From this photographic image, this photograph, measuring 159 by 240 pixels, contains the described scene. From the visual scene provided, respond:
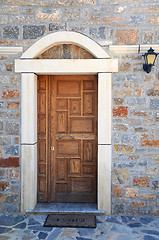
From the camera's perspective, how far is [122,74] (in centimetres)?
319

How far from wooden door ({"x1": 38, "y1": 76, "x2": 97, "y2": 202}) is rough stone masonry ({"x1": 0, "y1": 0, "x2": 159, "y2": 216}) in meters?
0.42

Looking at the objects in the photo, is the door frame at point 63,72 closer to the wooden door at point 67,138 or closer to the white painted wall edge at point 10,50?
the white painted wall edge at point 10,50

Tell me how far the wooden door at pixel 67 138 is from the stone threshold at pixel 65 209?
0.34 feet

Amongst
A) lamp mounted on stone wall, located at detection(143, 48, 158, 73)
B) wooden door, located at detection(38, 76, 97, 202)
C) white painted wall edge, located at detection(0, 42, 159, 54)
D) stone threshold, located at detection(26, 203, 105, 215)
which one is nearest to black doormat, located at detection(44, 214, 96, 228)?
stone threshold, located at detection(26, 203, 105, 215)

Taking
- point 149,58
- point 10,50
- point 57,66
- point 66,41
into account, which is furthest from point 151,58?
point 10,50

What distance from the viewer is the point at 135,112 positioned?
3.20 meters

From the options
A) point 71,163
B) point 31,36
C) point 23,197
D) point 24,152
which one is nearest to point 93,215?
point 71,163

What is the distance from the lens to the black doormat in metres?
2.89

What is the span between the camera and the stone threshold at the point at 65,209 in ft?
10.5

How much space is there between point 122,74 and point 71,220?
Result: 2214mm

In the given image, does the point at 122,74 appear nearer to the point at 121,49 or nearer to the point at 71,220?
the point at 121,49

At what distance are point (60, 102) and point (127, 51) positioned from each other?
4.21ft

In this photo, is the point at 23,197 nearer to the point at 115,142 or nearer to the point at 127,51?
the point at 115,142

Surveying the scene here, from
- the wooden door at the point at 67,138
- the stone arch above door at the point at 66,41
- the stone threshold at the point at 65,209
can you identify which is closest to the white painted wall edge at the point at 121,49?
the stone arch above door at the point at 66,41
